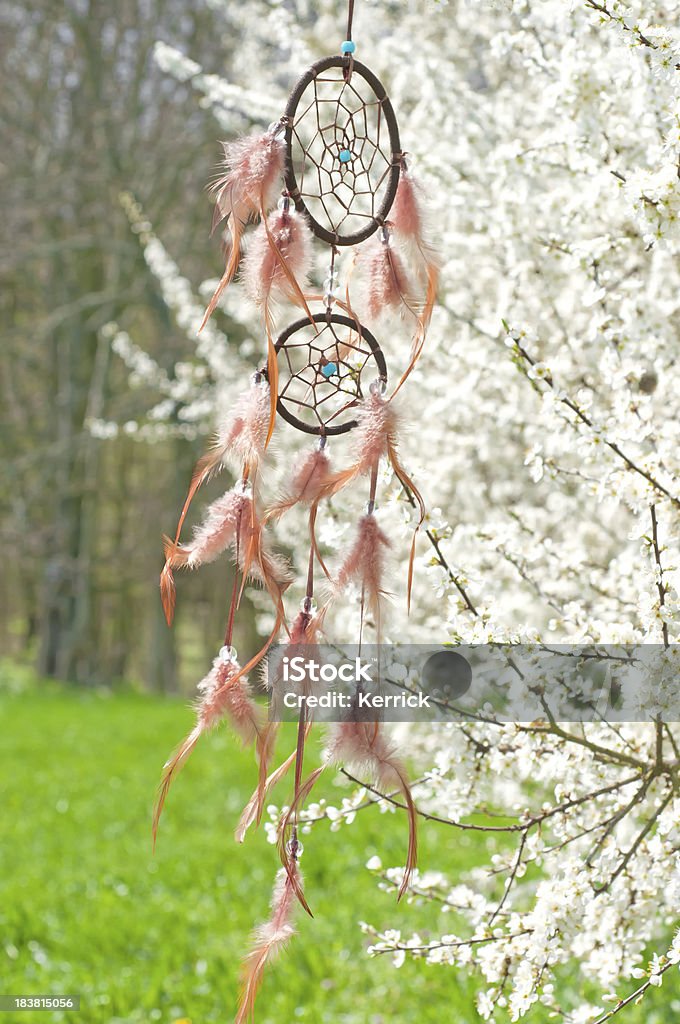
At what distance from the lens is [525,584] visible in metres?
3.11

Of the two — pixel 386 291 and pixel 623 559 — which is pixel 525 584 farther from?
pixel 386 291

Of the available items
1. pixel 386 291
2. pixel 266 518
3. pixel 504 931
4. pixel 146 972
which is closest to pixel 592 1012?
pixel 504 931

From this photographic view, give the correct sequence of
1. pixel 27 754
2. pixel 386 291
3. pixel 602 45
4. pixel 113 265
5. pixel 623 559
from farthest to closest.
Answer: pixel 113 265 < pixel 27 754 < pixel 602 45 < pixel 623 559 < pixel 386 291

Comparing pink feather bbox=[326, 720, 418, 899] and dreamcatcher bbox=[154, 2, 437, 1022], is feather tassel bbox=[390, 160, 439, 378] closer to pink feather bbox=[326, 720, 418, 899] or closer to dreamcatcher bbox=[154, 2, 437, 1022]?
dreamcatcher bbox=[154, 2, 437, 1022]

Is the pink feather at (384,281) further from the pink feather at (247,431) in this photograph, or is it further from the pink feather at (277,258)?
the pink feather at (247,431)

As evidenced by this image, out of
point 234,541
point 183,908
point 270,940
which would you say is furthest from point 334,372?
point 183,908

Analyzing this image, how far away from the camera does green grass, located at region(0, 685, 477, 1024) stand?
341cm

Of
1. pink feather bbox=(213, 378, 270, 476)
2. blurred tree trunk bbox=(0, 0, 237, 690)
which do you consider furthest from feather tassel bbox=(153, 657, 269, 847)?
blurred tree trunk bbox=(0, 0, 237, 690)

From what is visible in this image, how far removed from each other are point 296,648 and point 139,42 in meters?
13.1

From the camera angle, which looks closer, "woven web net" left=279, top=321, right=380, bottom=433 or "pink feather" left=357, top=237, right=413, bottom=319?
"woven web net" left=279, top=321, right=380, bottom=433

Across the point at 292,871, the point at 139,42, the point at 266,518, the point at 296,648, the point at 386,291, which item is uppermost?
the point at 139,42

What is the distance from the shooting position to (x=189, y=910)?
4.36 meters

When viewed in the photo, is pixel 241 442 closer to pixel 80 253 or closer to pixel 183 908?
pixel 183 908

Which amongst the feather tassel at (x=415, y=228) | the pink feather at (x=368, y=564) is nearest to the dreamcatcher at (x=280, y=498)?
the pink feather at (x=368, y=564)
